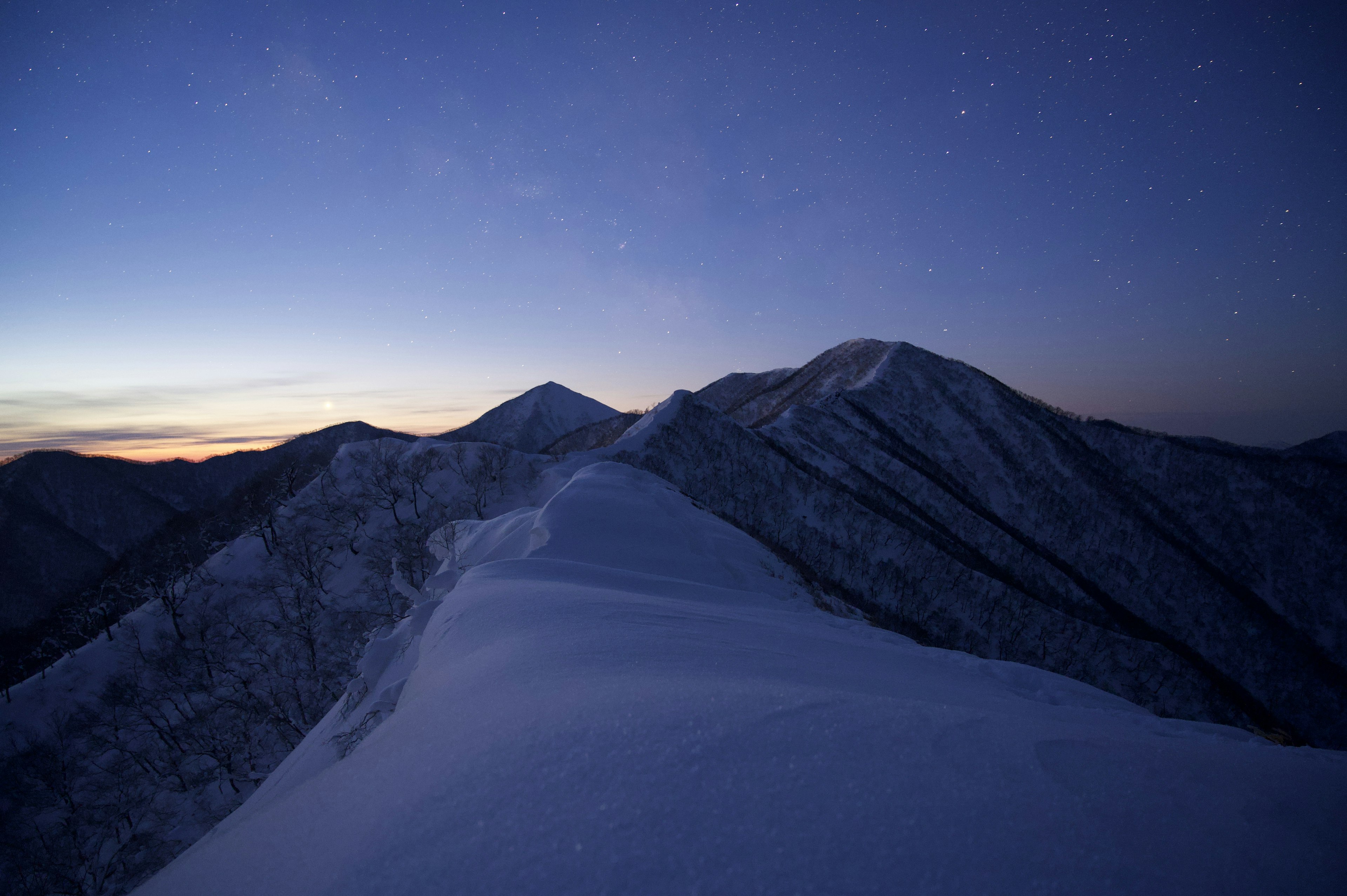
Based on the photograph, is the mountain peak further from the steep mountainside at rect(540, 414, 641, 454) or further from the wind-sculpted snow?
the wind-sculpted snow

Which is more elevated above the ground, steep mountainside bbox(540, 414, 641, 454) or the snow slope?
steep mountainside bbox(540, 414, 641, 454)

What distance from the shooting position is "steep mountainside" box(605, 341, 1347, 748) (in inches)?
1451

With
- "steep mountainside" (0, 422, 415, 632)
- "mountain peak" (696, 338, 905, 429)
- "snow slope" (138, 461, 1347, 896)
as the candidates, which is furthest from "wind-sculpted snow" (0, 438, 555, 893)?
"mountain peak" (696, 338, 905, 429)

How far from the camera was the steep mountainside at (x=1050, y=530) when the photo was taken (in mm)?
36844

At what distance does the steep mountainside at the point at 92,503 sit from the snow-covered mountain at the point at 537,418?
103ft

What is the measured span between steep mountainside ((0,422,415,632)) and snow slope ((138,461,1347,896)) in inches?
2702

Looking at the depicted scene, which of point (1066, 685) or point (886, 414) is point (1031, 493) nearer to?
point (886, 414)

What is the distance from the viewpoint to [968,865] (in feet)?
6.98

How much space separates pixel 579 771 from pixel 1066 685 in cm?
1018

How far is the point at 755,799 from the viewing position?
98.8 inches

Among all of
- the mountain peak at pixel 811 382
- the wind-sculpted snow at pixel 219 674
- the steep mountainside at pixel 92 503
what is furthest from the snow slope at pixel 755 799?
the steep mountainside at pixel 92 503

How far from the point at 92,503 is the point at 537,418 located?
100407mm

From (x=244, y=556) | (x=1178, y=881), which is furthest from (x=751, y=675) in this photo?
(x=244, y=556)

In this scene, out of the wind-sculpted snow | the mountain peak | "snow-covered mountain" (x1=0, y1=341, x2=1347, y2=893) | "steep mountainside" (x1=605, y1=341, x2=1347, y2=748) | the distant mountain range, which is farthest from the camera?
the mountain peak
